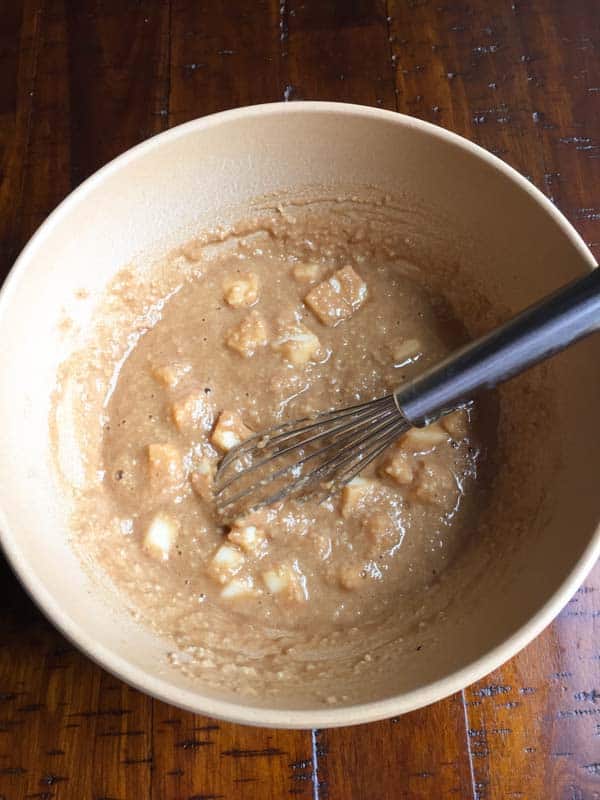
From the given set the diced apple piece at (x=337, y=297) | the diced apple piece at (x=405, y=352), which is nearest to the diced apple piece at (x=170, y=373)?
the diced apple piece at (x=337, y=297)

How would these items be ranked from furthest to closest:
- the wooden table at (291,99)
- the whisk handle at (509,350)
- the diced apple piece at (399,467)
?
the diced apple piece at (399,467), the wooden table at (291,99), the whisk handle at (509,350)

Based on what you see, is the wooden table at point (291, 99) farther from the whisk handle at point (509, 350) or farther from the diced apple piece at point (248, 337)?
the diced apple piece at point (248, 337)

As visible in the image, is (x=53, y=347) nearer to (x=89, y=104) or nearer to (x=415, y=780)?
(x=89, y=104)

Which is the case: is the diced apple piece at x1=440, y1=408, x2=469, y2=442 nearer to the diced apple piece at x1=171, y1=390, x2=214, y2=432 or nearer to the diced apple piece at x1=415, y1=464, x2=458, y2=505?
the diced apple piece at x1=415, y1=464, x2=458, y2=505

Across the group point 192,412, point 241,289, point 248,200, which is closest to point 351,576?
point 192,412

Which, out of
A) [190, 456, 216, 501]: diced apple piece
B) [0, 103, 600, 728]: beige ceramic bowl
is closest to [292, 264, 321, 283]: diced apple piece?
[0, 103, 600, 728]: beige ceramic bowl

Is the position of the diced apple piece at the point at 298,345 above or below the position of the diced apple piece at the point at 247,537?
above
